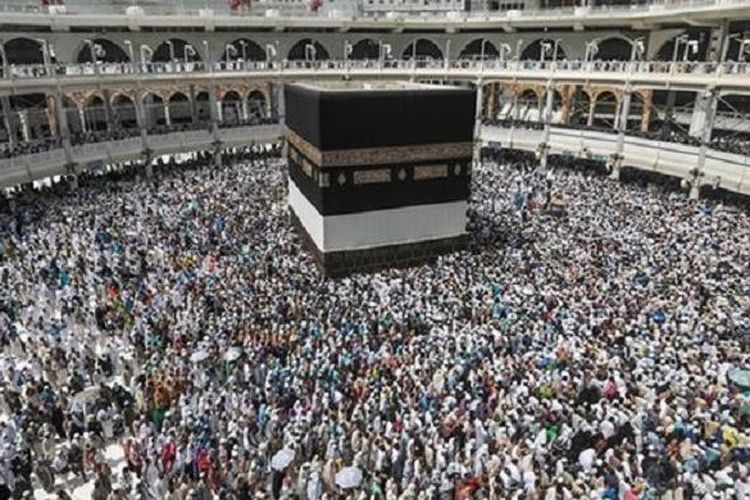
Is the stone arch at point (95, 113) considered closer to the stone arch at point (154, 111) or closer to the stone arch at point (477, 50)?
the stone arch at point (154, 111)

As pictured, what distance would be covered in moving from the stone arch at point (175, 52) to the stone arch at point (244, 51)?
1.73 meters

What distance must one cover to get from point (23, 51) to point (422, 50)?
76.7 feet

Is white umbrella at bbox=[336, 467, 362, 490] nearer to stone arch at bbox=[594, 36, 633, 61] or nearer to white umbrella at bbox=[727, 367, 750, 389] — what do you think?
white umbrella at bbox=[727, 367, 750, 389]

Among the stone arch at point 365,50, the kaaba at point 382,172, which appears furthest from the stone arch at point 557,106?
the kaaba at point 382,172

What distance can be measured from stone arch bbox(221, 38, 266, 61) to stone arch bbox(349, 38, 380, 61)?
19.3 ft

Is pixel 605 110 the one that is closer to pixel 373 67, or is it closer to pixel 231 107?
pixel 373 67

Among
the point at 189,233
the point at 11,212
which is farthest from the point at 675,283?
the point at 11,212

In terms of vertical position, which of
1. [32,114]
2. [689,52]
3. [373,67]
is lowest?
[32,114]

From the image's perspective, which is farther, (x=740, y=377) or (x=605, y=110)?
(x=605, y=110)

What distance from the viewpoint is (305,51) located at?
126 feet

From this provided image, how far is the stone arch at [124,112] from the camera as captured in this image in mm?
33250

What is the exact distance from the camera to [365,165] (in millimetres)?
17594

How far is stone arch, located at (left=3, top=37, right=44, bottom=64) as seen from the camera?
99.2ft

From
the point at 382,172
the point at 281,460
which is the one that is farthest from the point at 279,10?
the point at 281,460
